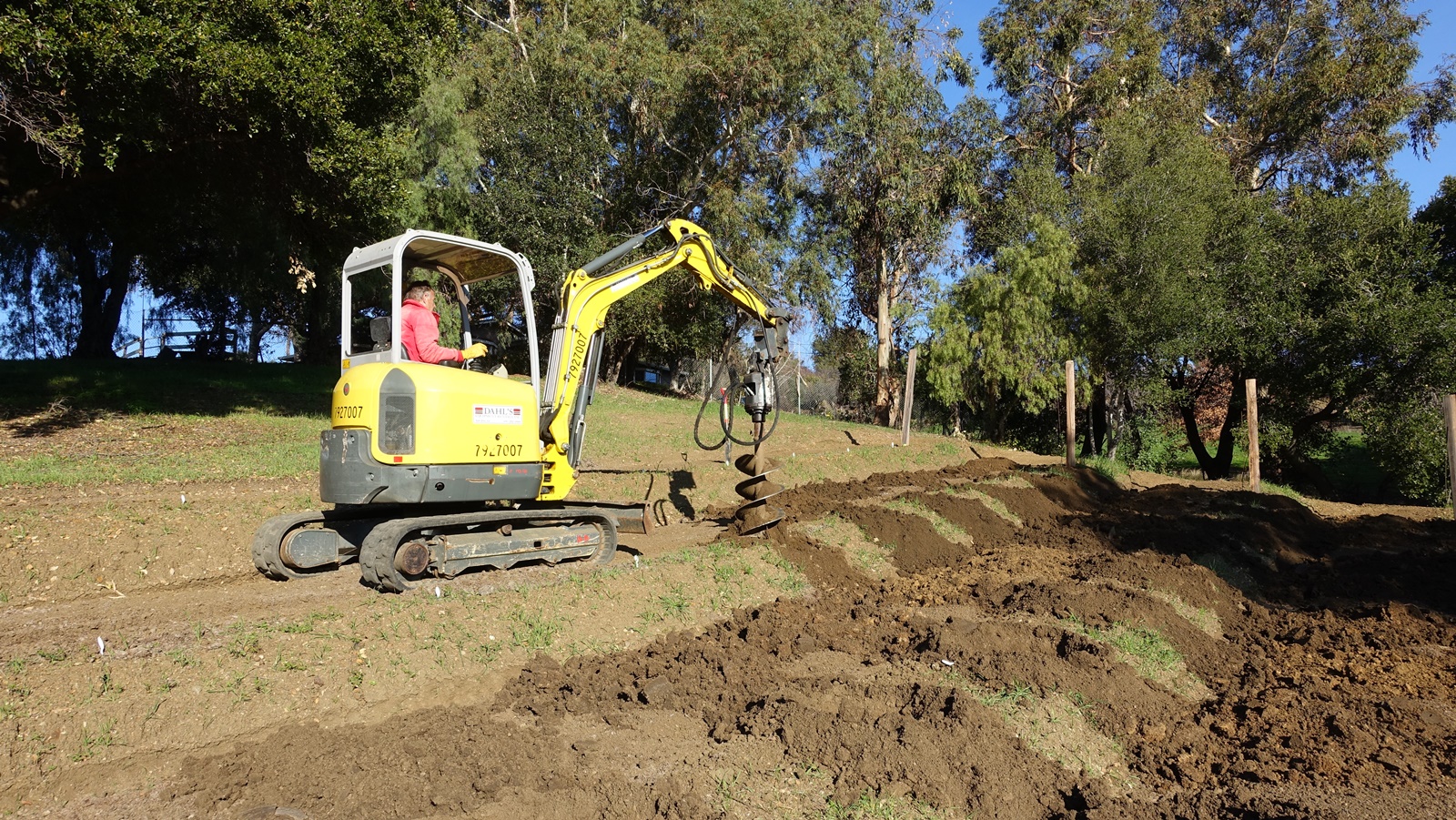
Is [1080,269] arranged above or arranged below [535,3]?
below

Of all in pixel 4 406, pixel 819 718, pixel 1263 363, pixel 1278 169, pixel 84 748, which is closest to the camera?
pixel 84 748

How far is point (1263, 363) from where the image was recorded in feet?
65.6

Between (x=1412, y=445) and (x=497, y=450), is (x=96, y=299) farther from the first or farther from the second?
(x=1412, y=445)

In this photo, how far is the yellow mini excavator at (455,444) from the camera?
21.9 feet

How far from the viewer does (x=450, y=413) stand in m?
6.89

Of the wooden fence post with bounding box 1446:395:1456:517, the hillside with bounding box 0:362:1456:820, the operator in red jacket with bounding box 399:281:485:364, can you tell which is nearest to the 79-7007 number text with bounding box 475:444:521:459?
the operator in red jacket with bounding box 399:281:485:364

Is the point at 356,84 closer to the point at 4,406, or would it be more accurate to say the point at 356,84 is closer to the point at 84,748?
the point at 4,406

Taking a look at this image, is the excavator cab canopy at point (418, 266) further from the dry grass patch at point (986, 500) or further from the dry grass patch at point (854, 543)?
the dry grass patch at point (986, 500)

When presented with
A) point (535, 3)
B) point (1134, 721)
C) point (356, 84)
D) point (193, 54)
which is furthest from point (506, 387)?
point (535, 3)

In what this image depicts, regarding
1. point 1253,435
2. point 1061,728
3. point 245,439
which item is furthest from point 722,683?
point 1253,435

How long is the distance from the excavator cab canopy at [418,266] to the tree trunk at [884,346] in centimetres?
2191

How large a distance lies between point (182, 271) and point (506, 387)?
2403 cm

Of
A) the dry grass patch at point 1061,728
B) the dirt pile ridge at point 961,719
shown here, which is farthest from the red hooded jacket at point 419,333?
the dry grass patch at point 1061,728

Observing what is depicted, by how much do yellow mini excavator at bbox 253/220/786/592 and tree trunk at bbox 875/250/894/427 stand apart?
66.2 ft
